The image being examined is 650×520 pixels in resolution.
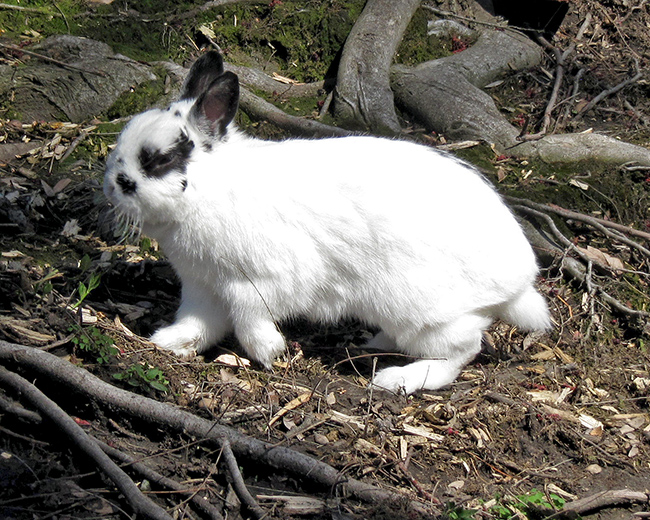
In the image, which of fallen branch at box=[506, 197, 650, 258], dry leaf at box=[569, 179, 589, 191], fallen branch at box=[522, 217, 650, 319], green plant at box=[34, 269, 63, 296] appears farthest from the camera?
dry leaf at box=[569, 179, 589, 191]

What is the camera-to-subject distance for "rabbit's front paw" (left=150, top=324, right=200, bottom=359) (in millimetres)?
4117

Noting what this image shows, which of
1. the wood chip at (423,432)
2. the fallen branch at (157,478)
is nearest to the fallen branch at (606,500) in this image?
the wood chip at (423,432)

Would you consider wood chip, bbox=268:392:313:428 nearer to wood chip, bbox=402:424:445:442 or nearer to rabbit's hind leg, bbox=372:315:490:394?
rabbit's hind leg, bbox=372:315:490:394

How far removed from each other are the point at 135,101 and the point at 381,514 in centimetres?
459

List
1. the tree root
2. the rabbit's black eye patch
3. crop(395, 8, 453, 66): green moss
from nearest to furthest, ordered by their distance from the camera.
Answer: the tree root < the rabbit's black eye patch < crop(395, 8, 453, 66): green moss

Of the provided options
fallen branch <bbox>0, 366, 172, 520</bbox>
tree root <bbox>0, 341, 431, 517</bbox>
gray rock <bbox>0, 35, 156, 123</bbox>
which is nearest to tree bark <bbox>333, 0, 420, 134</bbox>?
gray rock <bbox>0, 35, 156, 123</bbox>

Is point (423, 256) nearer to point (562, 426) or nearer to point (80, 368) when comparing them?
point (562, 426)

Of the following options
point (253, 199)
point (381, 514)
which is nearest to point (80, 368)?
point (253, 199)

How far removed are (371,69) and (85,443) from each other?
4.79 metres

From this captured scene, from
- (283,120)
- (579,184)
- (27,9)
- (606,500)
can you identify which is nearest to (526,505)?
(606,500)

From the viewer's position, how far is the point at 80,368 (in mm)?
3484

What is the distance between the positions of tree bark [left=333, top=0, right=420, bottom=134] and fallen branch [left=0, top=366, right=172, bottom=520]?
13.1 feet

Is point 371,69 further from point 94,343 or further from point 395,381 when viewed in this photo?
point 94,343

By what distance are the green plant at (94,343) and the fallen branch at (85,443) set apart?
0.43 metres
